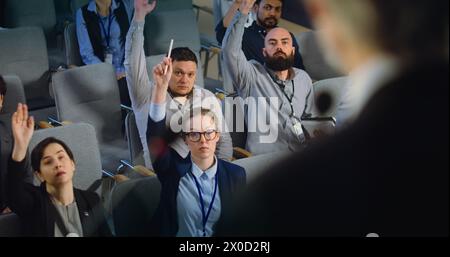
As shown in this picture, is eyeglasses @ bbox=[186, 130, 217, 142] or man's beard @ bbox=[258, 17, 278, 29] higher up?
man's beard @ bbox=[258, 17, 278, 29]

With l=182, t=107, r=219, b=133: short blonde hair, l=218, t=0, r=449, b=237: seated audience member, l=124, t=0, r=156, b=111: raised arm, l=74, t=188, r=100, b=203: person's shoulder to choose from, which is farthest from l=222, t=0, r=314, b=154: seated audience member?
l=218, t=0, r=449, b=237: seated audience member

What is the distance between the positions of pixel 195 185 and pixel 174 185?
0.08m

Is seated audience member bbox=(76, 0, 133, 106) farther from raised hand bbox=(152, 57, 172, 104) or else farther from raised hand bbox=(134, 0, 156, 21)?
raised hand bbox=(152, 57, 172, 104)

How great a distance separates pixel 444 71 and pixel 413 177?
0.16m

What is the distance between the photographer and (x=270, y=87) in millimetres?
3693

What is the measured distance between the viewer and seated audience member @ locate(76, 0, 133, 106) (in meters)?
3.97

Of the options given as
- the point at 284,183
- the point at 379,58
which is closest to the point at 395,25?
the point at 379,58

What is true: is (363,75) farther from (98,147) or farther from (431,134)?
(98,147)

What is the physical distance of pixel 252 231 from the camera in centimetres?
303

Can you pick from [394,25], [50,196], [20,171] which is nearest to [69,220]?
[50,196]

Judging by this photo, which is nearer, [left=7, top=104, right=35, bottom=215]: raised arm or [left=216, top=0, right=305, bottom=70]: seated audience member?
[left=7, top=104, right=35, bottom=215]: raised arm

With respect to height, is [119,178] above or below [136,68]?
below

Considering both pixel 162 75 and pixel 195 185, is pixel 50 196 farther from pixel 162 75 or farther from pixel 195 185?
pixel 162 75

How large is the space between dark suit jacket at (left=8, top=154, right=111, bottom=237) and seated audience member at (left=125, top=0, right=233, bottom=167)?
0.46m
